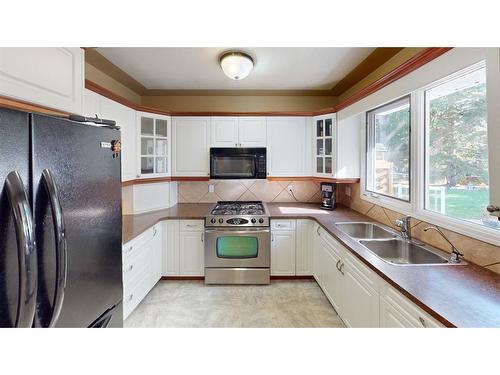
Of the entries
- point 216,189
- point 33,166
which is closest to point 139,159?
point 216,189

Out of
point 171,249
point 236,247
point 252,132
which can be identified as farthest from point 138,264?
point 252,132

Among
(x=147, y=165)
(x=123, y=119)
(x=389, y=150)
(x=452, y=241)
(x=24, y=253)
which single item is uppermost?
(x=123, y=119)

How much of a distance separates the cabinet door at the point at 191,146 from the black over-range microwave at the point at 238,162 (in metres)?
0.15

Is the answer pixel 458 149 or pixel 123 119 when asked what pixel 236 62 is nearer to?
pixel 123 119

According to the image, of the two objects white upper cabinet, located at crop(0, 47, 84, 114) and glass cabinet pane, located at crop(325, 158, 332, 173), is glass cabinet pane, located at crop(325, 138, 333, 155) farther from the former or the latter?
white upper cabinet, located at crop(0, 47, 84, 114)

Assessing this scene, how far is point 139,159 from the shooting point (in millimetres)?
2699

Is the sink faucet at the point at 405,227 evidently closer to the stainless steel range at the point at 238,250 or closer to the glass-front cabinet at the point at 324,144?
the glass-front cabinet at the point at 324,144

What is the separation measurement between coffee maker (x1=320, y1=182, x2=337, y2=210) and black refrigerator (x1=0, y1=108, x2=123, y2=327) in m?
2.49

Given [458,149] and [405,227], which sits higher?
[458,149]

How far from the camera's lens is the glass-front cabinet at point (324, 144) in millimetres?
2888

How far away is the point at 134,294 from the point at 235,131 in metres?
2.17

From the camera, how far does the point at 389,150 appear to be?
2355mm

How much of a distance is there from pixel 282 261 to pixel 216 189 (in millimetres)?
1387

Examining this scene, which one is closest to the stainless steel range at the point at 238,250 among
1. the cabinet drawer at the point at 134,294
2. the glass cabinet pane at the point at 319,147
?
the cabinet drawer at the point at 134,294
